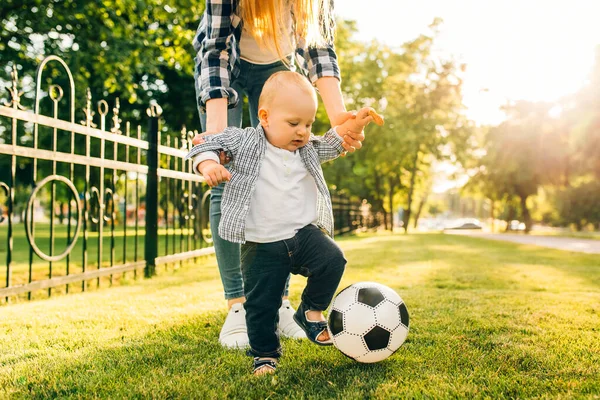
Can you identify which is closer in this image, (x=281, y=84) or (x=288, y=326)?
(x=281, y=84)

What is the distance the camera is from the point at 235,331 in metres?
2.73

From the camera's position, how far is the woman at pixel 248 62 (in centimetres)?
265

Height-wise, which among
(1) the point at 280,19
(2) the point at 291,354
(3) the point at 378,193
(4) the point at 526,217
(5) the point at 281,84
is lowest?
(2) the point at 291,354

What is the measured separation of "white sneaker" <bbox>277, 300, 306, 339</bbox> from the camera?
113 inches

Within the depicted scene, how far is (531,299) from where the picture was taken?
13.9 ft

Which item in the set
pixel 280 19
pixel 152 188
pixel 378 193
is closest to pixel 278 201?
pixel 280 19

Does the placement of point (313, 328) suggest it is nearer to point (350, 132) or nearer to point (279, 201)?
point (279, 201)

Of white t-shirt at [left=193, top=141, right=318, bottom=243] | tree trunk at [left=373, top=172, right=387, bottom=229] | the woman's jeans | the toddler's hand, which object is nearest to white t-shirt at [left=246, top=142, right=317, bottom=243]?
white t-shirt at [left=193, top=141, right=318, bottom=243]

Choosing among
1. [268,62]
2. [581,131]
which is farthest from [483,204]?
[268,62]

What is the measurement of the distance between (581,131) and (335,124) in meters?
18.5

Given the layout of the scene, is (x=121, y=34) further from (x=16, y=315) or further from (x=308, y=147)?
(x=308, y=147)

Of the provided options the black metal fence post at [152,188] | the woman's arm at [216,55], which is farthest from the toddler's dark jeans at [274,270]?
the black metal fence post at [152,188]

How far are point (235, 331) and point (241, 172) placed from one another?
0.90 m

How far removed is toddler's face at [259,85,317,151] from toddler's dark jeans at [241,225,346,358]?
41cm
